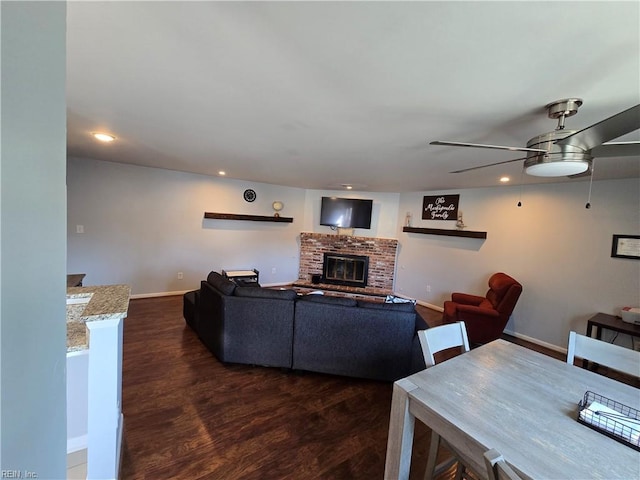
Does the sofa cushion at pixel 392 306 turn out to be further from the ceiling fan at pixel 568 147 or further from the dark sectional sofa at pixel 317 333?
the ceiling fan at pixel 568 147

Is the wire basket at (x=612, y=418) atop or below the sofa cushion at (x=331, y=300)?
atop

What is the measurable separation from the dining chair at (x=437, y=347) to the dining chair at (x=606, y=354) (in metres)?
0.63

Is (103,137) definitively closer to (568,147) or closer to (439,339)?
(439,339)

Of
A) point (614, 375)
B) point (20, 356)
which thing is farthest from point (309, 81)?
point (614, 375)

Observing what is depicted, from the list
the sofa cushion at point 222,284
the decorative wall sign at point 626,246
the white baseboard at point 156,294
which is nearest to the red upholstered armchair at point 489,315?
the decorative wall sign at point 626,246

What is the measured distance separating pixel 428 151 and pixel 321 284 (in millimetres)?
3904

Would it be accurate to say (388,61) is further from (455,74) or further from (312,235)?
(312,235)

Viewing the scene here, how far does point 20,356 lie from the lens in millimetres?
405

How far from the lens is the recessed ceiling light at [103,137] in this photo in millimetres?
2627

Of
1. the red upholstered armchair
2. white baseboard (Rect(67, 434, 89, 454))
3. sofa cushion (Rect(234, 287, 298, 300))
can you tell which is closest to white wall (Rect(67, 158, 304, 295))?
sofa cushion (Rect(234, 287, 298, 300))

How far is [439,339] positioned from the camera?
162 cm

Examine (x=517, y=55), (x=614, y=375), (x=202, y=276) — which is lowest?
(x=614, y=375)

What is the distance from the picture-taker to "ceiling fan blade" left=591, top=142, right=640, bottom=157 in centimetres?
139

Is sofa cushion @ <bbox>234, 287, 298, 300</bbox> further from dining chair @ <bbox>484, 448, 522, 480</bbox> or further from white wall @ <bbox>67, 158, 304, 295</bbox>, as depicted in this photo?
white wall @ <bbox>67, 158, 304, 295</bbox>
